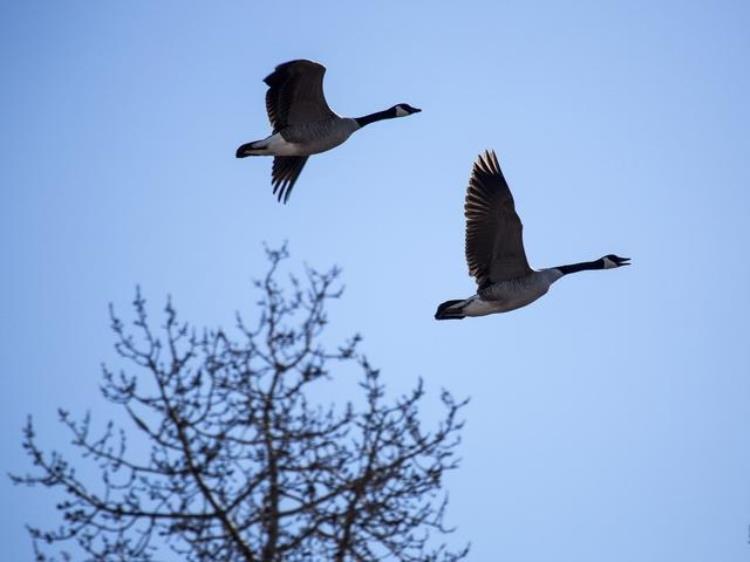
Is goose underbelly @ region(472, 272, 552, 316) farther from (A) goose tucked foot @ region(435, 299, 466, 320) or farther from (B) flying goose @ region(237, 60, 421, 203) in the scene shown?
(B) flying goose @ region(237, 60, 421, 203)

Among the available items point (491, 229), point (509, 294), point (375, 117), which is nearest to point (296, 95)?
point (375, 117)

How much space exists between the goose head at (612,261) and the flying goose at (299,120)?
12.9ft

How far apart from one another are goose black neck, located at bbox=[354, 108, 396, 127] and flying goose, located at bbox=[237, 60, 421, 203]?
0.60m

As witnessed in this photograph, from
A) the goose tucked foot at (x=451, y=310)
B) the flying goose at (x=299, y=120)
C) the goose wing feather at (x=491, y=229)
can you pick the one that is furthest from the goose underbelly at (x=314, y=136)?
the goose tucked foot at (x=451, y=310)

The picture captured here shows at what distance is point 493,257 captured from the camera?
1504 cm

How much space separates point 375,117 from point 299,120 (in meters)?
1.83

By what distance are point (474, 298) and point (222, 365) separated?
5443 millimetres

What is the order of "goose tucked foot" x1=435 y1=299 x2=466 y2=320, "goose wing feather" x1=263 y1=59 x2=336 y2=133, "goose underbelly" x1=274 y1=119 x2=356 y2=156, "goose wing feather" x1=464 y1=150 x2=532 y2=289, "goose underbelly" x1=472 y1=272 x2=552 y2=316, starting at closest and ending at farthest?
"goose wing feather" x1=464 y1=150 x2=532 y2=289 < "goose underbelly" x1=472 y1=272 x2=552 y2=316 < "goose tucked foot" x1=435 y1=299 x2=466 y2=320 < "goose wing feather" x1=263 y1=59 x2=336 y2=133 < "goose underbelly" x1=274 y1=119 x2=356 y2=156

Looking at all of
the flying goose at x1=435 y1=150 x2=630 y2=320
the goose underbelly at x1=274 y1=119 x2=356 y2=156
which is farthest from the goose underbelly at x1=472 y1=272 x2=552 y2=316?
the goose underbelly at x1=274 y1=119 x2=356 y2=156

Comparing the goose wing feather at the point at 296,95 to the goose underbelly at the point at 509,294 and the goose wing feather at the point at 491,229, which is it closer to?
the goose wing feather at the point at 491,229

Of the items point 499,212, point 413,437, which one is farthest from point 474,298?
point 413,437

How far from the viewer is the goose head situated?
55.1 feet

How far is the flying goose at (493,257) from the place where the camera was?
14844 millimetres

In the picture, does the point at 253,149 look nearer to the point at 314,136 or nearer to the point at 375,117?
the point at 314,136
